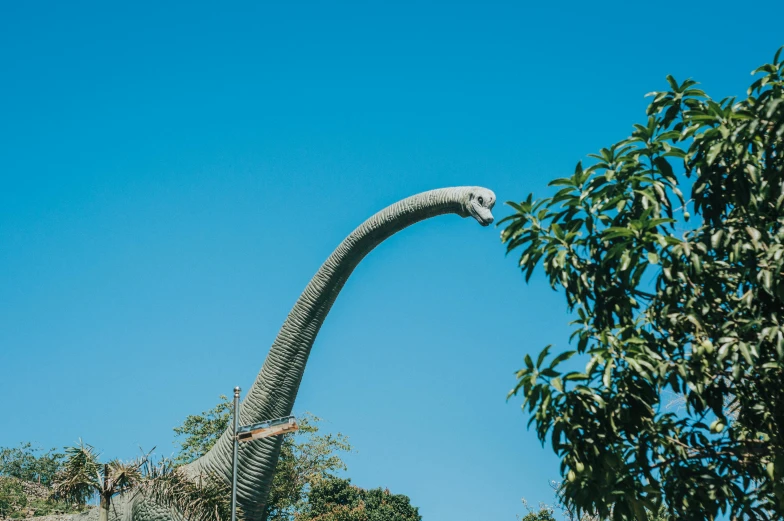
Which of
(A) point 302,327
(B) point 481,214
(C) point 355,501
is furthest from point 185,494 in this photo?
(C) point 355,501

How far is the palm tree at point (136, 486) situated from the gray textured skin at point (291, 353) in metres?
0.37

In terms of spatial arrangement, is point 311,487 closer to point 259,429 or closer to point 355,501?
point 355,501

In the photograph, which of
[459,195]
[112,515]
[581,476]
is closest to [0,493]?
[112,515]

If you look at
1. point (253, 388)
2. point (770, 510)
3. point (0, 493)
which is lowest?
point (770, 510)

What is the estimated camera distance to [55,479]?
42.5 ft

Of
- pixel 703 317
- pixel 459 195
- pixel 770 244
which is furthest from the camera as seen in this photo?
pixel 459 195

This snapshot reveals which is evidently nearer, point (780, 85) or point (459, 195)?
point (780, 85)

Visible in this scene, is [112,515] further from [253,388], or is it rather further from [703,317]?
[703,317]

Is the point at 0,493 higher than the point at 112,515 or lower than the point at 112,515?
higher

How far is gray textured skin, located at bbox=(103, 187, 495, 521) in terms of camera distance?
12914 millimetres

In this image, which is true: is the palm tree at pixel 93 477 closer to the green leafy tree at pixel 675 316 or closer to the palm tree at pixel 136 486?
the palm tree at pixel 136 486

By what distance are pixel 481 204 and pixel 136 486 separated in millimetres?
6531

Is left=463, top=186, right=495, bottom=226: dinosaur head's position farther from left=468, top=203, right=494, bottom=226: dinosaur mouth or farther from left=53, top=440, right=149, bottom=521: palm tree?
left=53, top=440, right=149, bottom=521: palm tree

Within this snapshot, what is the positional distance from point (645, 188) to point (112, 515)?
9.74 m
